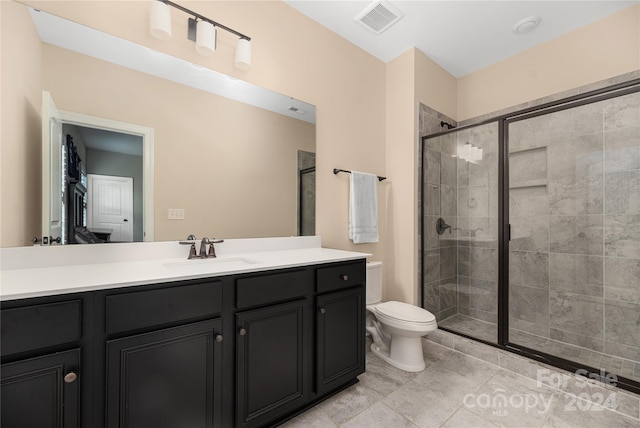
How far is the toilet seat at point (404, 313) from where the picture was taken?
6.20 ft

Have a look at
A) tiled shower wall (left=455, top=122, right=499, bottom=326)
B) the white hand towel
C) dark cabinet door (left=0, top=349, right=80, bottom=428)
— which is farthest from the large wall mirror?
tiled shower wall (left=455, top=122, right=499, bottom=326)

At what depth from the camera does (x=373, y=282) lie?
2312 millimetres

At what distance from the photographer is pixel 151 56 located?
146 centimetres

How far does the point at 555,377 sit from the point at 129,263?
106 inches

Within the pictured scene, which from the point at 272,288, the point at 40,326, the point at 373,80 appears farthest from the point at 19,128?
the point at 373,80

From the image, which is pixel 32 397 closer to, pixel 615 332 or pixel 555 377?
pixel 555 377

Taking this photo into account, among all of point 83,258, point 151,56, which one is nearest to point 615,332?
point 83,258

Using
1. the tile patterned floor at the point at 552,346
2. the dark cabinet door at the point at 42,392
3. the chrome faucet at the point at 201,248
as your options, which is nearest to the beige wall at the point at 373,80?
the tile patterned floor at the point at 552,346

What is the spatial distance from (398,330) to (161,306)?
155cm

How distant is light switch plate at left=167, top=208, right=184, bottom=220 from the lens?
1.50 m

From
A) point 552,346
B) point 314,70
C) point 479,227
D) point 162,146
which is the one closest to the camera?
A: point 162,146

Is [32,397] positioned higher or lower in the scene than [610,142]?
lower

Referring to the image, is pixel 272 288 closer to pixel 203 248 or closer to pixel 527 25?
pixel 203 248

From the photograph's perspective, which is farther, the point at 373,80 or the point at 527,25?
the point at 373,80
